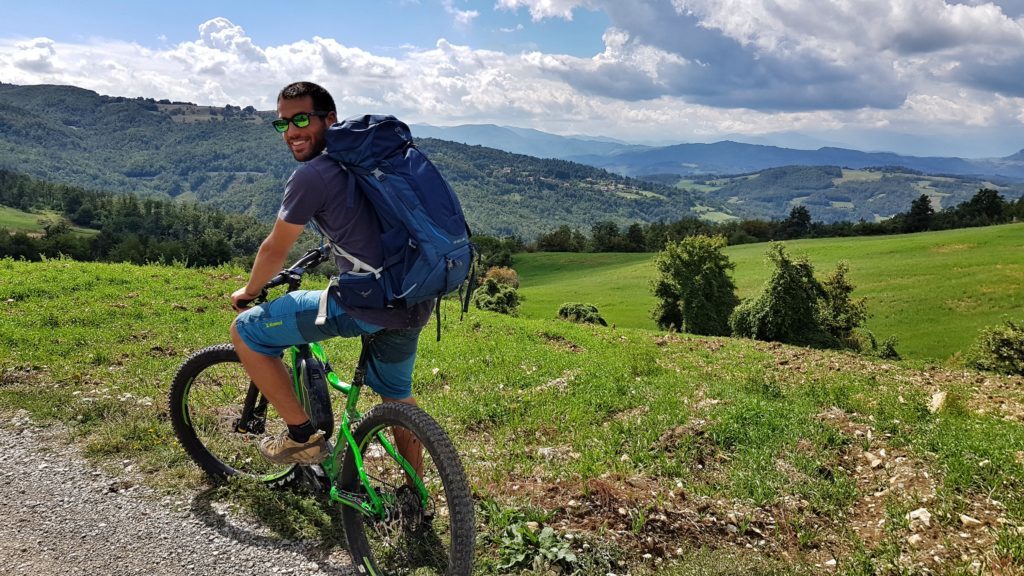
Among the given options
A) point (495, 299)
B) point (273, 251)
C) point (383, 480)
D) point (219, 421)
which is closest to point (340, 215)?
point (273, 251)

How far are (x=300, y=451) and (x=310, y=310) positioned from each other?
1.24 metres

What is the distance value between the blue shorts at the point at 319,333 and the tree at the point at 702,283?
49635 mm

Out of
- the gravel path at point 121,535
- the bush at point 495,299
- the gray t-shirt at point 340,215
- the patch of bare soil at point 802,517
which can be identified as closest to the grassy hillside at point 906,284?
the bush at point 495,299

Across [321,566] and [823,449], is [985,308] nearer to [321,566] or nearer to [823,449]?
[823,449]

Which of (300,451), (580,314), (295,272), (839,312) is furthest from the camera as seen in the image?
(580,314)

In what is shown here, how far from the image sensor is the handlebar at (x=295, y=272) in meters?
4.37

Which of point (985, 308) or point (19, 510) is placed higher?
point (19, 510)

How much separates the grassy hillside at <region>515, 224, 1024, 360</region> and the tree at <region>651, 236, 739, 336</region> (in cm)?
801

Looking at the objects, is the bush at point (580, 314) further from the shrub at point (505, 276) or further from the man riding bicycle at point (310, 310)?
the man riding bicycle at point (310, 310)

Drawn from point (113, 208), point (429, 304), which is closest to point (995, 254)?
point (429, 304)

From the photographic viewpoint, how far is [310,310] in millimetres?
3955

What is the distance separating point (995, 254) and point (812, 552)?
78692mm

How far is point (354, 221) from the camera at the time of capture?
362cm

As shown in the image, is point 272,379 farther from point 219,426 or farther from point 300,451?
point 219,426
